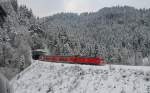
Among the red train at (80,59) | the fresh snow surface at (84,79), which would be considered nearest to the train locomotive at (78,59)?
the red train at (80,59)

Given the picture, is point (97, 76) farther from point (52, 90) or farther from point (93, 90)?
point (52, 90)

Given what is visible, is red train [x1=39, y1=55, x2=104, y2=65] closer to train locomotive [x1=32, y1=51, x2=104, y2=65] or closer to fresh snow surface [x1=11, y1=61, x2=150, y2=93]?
train locomotive [x1=32, y1=51, x2=104, y2=65]

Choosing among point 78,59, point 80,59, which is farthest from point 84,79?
point 78,59

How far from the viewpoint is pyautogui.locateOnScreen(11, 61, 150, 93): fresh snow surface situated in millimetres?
27812

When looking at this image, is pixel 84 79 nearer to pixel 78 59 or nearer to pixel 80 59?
pixel 80 59

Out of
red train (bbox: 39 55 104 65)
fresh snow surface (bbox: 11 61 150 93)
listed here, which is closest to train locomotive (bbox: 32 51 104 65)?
red train (bbox: 39 55 104 65)

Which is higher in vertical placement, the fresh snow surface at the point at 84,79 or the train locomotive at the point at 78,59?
the train locomotive at the point at 78,59

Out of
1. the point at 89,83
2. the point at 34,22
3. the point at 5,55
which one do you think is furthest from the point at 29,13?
the point at 89,83

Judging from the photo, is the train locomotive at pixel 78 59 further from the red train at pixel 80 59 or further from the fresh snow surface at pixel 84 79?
the fresh snow surface at pixel 84 79

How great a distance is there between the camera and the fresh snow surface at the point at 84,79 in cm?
2781

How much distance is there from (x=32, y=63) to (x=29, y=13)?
65.3 metres

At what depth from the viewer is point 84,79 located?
108 feet

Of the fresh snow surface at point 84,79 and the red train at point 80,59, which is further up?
the red train at point 80,59

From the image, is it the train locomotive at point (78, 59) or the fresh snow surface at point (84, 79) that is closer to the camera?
the fresh snow surface at point (84, 79)
